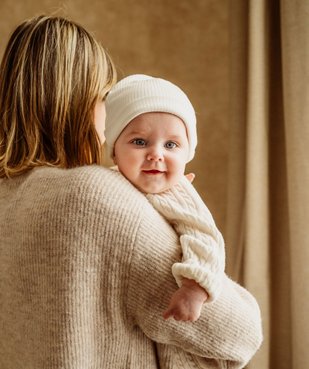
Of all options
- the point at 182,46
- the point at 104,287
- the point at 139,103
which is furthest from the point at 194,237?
the point at 182,46

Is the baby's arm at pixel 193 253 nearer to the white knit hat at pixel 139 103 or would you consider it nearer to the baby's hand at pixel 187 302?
the baby's hand at pixel 187 302

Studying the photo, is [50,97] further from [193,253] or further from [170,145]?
[193,253]

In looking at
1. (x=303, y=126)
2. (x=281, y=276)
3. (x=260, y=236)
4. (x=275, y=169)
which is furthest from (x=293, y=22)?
(x=281, y=276)

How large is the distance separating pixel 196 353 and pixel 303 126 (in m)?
0.84

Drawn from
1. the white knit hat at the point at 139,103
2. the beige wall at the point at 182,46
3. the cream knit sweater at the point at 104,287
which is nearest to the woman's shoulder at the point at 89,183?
the cream knit sweater at the point at 104,287

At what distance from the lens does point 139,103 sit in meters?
0.84

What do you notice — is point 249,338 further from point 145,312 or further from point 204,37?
point 204,37

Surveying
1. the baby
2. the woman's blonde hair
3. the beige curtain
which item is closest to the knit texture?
the baby

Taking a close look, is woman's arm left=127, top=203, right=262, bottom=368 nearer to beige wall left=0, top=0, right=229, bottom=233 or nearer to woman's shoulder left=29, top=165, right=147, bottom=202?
woman's shoulder left=29, top=165, right=147, bottom=202

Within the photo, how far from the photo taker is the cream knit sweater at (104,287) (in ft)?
2.40

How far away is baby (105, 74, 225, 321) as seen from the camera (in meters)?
0.79

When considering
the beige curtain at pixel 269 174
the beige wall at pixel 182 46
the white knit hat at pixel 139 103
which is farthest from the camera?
the beige wall at pixel 182 46

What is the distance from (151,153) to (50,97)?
0.77 feet

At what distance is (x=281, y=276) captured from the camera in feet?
4.99
